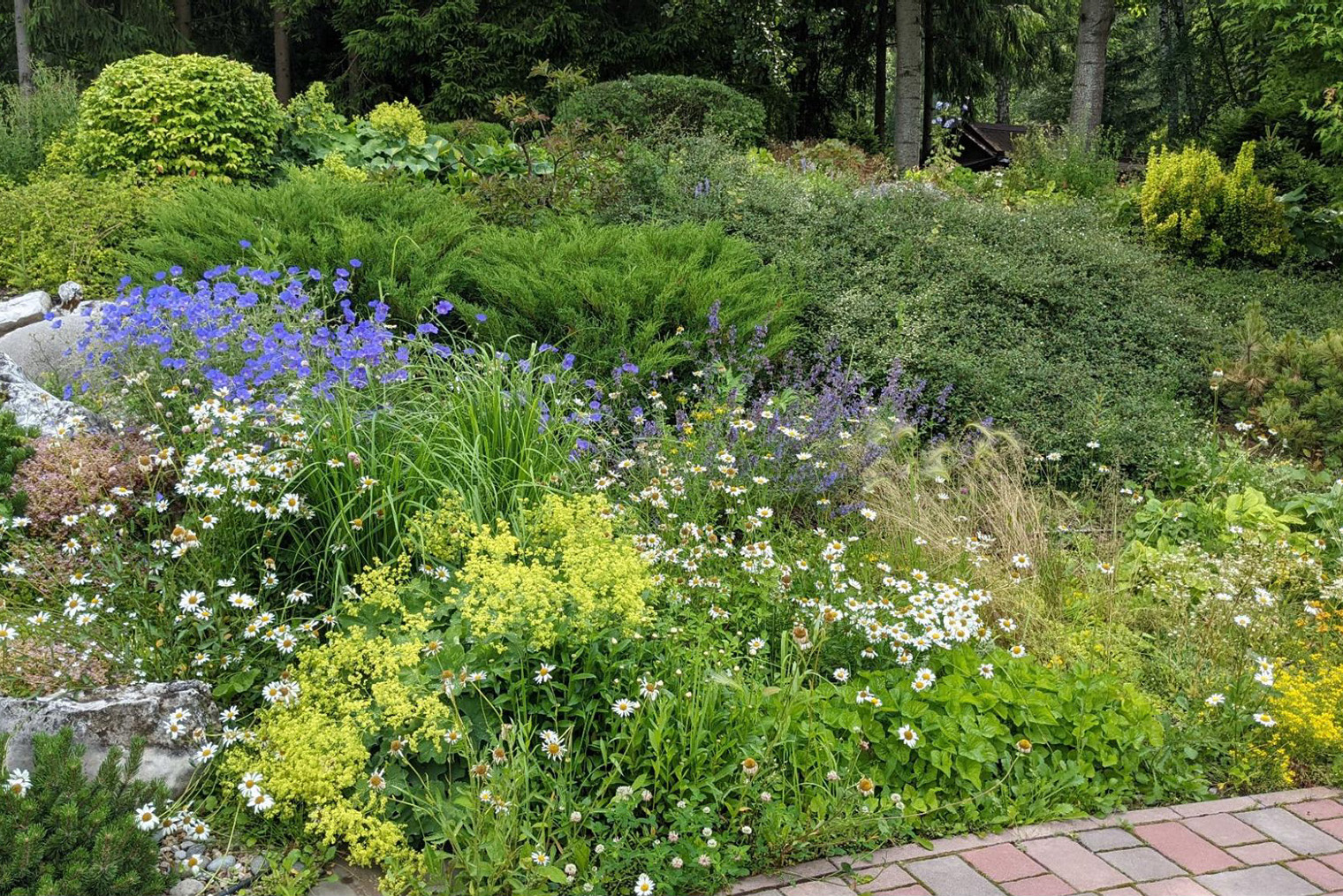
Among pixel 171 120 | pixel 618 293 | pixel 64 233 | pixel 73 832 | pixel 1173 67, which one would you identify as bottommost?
pixel 73 832

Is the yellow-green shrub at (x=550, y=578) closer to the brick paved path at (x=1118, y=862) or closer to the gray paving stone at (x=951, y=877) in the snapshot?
the brick paved path at (x=1118, y=862)

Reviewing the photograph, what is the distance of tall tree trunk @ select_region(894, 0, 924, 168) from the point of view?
14828mm

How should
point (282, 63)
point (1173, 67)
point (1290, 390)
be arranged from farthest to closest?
point (1173, 67) → point (282, 63) → point (1290, 390)

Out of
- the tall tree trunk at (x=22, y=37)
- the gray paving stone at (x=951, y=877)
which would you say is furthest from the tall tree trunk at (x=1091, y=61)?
the tall tree trunk at (x=22, y=37)

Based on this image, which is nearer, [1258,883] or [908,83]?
[1258,883]

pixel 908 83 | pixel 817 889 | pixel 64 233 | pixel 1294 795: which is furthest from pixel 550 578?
pixel 908 83

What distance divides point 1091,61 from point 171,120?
11789 mm

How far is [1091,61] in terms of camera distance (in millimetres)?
14172

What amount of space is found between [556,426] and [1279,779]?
290cm

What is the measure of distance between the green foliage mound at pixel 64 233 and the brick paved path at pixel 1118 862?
6059mm

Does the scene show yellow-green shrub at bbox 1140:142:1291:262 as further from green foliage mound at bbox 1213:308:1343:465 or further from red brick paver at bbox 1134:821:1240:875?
red brick paver at bbox 1134:821:1240:875

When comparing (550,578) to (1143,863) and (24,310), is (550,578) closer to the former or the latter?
(1143,863)

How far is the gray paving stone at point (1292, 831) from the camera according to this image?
9.87ft

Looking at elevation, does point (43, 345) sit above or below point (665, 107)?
below
